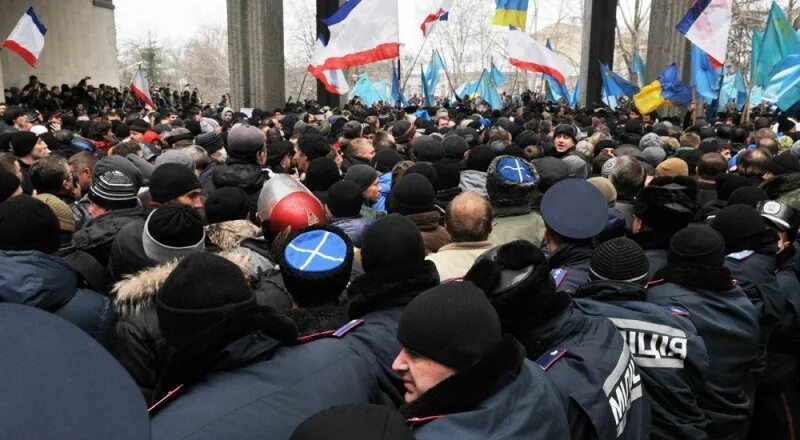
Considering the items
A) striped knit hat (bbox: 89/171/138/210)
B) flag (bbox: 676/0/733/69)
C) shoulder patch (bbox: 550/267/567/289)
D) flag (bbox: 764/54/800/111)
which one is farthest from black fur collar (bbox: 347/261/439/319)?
flag (bbox: 764/54/800/111)

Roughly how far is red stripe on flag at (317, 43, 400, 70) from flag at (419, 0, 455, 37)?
2866 millimetres

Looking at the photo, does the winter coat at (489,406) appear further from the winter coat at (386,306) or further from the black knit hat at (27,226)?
the black knit hat at (27,226)

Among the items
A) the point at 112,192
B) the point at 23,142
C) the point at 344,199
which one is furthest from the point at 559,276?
the point at 23,142

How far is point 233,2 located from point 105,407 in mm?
18212

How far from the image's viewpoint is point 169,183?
4.18 m

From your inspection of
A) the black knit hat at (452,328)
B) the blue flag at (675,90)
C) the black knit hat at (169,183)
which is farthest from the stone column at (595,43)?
the black knit hat at (452,328)

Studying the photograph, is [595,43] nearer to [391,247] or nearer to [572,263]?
[572,263]

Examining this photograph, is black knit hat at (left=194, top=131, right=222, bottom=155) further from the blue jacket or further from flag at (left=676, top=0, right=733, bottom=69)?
flag at (left=676, top=0, right=733, bottom=69)

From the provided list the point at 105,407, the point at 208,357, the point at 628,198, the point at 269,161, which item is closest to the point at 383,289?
the point at 208,357

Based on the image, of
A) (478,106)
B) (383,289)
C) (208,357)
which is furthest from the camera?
(478,106)

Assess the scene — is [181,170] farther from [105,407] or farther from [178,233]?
[105,407]

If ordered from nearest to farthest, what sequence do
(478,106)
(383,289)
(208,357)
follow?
(208,357) < (383,289) < (478,106)

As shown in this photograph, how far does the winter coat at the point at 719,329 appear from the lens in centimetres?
303

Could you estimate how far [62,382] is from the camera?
126cm
